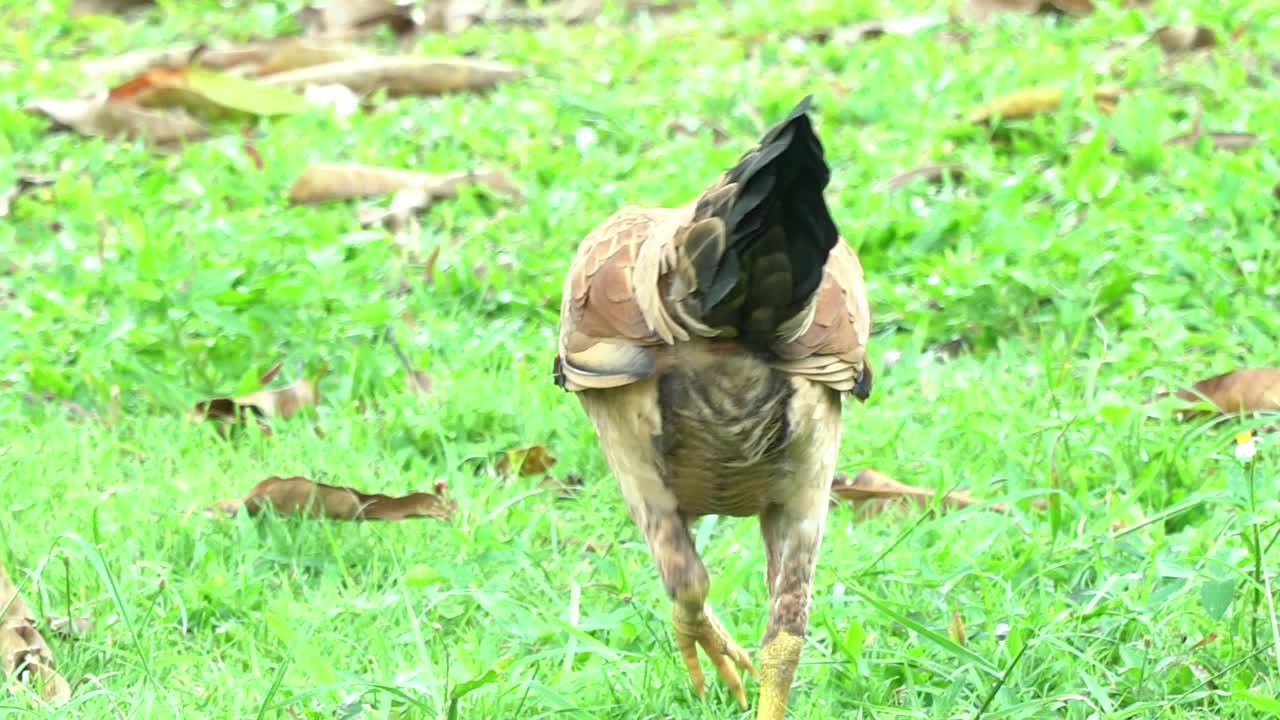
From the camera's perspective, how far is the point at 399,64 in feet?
28.9

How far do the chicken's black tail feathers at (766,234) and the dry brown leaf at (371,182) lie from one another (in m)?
4.00

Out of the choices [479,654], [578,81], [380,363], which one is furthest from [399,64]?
[479,654]

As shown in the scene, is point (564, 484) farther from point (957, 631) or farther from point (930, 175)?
point (930, 175)

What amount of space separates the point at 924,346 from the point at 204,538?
2.53m

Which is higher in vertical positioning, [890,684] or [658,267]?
[658,267]

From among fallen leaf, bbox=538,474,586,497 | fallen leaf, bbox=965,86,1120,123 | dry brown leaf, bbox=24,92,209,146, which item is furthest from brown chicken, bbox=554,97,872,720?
Answer: dry brown leaf, bbox=24,92,209,146

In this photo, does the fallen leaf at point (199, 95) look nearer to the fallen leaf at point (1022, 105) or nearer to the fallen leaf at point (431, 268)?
the fallen leaf at point (431, 268)

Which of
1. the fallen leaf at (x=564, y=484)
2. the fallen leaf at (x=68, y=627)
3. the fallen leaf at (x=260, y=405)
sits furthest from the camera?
the fallen leaf at (x=260, y=405)

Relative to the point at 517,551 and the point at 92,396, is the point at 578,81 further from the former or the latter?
the point at 517,551

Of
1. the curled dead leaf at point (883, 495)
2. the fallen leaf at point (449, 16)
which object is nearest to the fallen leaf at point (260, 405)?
the curled dead leaf at point (883, 495)

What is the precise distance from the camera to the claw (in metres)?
3.82

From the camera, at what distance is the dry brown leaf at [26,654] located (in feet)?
13.1

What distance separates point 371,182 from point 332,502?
107 inches

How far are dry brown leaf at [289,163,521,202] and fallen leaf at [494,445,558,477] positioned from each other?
87.0 inches
